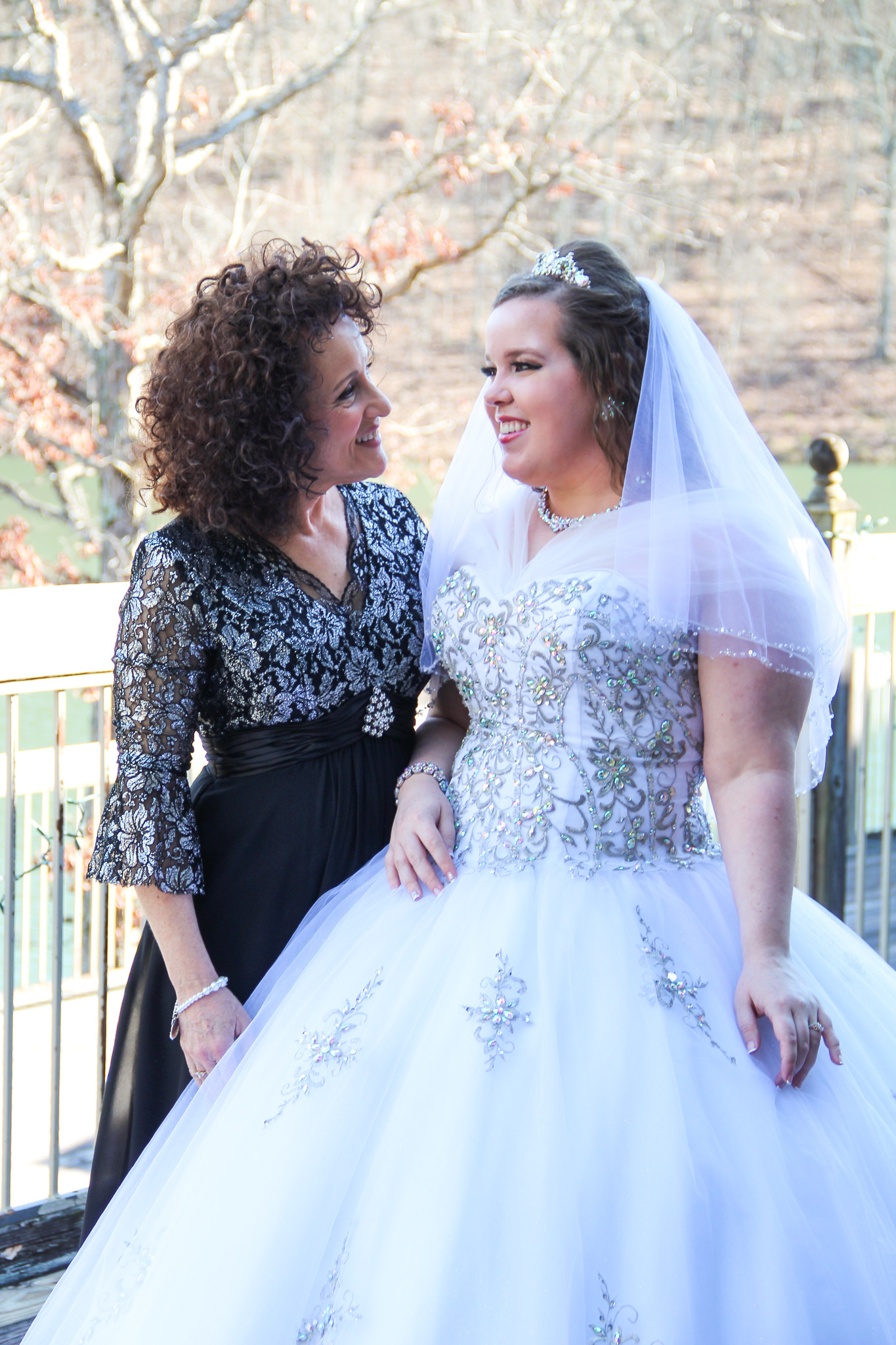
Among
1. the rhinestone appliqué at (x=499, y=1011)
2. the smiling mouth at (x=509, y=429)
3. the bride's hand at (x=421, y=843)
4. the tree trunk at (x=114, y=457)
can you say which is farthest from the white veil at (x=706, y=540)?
→ the tree trunk at (x=114, y=457)

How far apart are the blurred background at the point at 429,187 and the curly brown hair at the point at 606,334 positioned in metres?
0.43

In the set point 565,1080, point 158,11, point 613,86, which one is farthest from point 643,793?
point 613,86

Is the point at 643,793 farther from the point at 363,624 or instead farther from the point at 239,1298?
the point at 239,1298

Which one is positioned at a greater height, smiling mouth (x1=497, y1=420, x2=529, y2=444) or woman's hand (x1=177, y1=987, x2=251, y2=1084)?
smiling mouth (x1=497, y1=420, x2=529, y2=444)

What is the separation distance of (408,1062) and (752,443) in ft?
3.07

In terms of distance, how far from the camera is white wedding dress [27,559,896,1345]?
1.17 meters

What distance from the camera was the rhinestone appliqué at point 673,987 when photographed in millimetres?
1372

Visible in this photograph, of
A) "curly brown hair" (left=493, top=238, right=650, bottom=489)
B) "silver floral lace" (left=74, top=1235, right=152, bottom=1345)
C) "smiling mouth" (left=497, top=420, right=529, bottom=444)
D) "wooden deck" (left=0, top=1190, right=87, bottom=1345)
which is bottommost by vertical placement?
"wooden deck" (left=0, top=1190, right=87, bottom=1345)

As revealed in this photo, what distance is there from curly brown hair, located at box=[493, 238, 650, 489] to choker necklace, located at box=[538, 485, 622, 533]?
0.19 feet

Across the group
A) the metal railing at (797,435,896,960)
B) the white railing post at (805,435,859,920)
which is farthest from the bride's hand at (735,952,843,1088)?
the white railing post at (805,435,859,920)

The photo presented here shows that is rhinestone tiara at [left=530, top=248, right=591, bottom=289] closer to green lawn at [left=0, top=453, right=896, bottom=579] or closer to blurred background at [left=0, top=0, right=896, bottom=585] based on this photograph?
blurred background at [left=0, top=0, right=896, bottom=585]

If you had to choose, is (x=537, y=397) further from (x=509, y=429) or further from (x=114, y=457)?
(x=114, y=457)

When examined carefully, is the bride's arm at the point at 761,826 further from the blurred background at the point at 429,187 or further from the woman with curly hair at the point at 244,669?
the blurred background at the point at 429,187

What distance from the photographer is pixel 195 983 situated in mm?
1588
